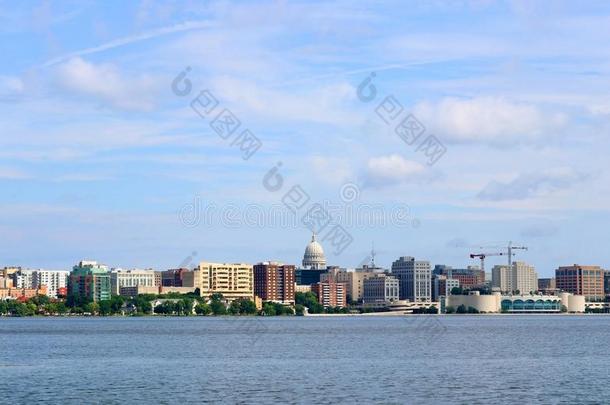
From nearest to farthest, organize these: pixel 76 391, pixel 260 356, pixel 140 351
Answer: pixel 76 391 < pixel 260 356 < pixel 140 351

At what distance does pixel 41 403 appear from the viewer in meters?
64.9

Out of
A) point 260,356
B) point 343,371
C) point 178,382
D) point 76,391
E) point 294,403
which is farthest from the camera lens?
point 260,356

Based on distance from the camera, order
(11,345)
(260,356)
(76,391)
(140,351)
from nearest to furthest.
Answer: (76,391)
(260,356)
(140,351)
(11,345)

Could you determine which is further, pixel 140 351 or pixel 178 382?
pixel 140 351

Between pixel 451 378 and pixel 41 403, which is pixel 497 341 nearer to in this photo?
pixel 451 378

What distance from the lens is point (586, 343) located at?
135875mm

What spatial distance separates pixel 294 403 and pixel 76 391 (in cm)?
1494

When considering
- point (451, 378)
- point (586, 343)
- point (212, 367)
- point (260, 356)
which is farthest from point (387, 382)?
point (586, 343)

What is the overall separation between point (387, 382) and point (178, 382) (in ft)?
43.5

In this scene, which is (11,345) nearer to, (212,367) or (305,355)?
(305,355)

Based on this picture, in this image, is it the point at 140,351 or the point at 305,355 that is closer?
the point at 305,355

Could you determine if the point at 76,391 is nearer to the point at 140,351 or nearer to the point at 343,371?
the point at 343,371

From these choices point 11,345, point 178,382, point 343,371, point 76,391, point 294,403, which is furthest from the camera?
point 11,345

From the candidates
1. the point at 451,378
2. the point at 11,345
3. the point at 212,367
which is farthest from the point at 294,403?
the point at 11,345
